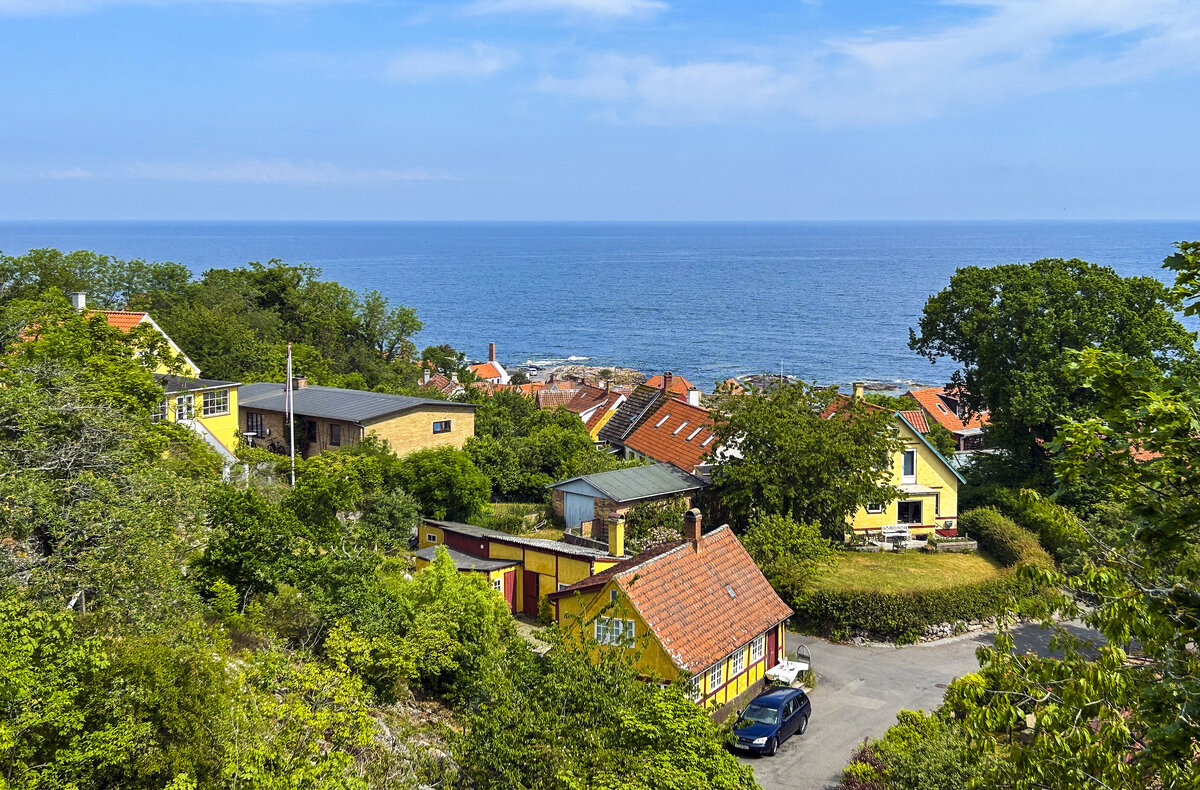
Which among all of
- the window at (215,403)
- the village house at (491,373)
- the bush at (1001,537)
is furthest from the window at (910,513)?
the village house at (491,373)

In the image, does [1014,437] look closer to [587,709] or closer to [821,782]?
[821,782]

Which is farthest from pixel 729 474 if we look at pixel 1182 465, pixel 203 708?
pixel 1182 465

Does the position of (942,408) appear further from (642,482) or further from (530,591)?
(530,591)

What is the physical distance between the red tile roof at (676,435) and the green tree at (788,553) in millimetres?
8876

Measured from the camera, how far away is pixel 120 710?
12.4 meters

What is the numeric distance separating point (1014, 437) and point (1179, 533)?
3791 centimetres

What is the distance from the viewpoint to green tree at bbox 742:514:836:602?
3050 centimetres

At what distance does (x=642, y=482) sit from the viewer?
1444 inches

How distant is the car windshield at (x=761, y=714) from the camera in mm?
22047

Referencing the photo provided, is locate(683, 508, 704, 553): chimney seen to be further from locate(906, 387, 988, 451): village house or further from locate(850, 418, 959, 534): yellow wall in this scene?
locate(906, 387, 988, 451): village house

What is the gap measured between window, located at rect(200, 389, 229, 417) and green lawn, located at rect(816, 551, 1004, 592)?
23.7 metres

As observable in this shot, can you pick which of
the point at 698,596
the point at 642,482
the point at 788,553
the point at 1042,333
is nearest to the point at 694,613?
the point at 698,596

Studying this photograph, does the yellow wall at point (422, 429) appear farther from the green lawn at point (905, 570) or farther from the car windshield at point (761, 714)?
the car windshield at point (761, 714)

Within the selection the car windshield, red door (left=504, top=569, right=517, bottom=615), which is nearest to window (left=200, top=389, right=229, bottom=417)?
red door (left=504, top=569, right=517, bottom=615)
